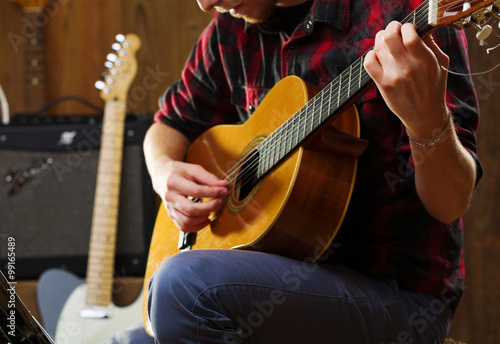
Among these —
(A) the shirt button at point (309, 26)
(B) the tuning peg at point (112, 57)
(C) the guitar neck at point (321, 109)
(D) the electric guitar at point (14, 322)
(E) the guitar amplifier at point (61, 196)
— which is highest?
(A) the shirt button at point (309, 26)

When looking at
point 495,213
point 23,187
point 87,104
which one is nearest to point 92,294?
point 23,187

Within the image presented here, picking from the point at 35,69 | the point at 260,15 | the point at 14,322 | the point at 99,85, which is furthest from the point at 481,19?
the point at 35,69

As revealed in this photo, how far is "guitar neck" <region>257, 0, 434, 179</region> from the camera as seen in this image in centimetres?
78

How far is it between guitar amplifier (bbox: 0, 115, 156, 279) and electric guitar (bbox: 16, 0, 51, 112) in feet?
1.23

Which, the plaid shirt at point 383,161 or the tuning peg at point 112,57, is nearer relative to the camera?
the plaid shirt at point 383,161

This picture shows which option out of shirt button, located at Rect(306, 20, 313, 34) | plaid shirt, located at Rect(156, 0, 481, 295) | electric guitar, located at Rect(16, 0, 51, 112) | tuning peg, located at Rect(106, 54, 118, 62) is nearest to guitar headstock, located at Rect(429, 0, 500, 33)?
plaid shirt, located at Rect(156, 0, 481, 295)

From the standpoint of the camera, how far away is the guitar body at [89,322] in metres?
1.80

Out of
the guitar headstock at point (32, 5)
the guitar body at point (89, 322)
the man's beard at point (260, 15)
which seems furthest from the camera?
the guitar headstock at point (32, 5)

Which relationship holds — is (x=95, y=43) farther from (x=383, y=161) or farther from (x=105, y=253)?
(x=383, y=161)

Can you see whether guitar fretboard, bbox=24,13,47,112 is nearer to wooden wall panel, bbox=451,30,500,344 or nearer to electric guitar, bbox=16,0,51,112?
electric guitar, bbox=16,0,51,112

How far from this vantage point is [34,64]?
2.47 meters

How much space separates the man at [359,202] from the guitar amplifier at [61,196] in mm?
843

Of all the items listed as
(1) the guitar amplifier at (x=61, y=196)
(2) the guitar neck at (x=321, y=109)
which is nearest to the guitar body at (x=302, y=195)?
(2) the guitar neck at (x=321, y=109)

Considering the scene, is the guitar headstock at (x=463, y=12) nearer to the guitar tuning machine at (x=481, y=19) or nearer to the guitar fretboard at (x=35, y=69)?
the guitar tuning machine at (x=481, y=19)
